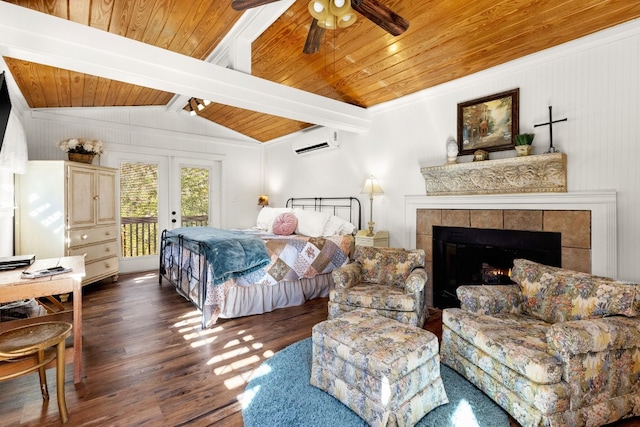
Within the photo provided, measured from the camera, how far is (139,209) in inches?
207

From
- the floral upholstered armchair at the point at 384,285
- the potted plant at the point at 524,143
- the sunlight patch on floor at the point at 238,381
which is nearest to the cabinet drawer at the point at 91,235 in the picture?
the sunlight patch on floor at the point at 238,381

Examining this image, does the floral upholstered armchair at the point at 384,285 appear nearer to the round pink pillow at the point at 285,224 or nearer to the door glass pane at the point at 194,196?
the round pink pillow at the point at 285,224

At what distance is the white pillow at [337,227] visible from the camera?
4.29 m

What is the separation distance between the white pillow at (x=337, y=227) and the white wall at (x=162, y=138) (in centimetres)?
268

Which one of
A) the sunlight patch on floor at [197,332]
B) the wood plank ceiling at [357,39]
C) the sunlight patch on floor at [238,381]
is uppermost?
the wood plank ceiling at [357,39]

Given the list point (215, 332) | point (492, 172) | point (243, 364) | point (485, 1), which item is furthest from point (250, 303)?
point (485, 1)

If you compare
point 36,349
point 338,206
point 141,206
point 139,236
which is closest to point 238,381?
point 36,349

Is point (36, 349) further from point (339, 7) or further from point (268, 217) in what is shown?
point (268, 217)

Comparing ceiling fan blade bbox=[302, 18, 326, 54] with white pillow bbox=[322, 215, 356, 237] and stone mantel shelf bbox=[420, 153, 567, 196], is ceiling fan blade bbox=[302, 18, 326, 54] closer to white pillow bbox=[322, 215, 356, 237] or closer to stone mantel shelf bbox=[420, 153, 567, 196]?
stone mantel shelf bbox=[420, 153, 567, 196]

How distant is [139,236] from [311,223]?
314 cm

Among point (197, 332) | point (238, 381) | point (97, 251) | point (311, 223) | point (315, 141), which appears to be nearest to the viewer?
point (238, 381)

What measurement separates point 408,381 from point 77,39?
2991 mm

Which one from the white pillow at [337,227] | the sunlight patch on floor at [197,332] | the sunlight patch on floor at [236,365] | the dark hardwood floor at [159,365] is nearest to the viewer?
the dark hardwood floor at [159,365]

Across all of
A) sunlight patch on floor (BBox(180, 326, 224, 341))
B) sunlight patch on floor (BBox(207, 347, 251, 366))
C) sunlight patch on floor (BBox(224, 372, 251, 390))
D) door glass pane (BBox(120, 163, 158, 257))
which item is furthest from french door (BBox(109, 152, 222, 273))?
sunlight patch on floor (BBox(224, 372, 251, 390))
